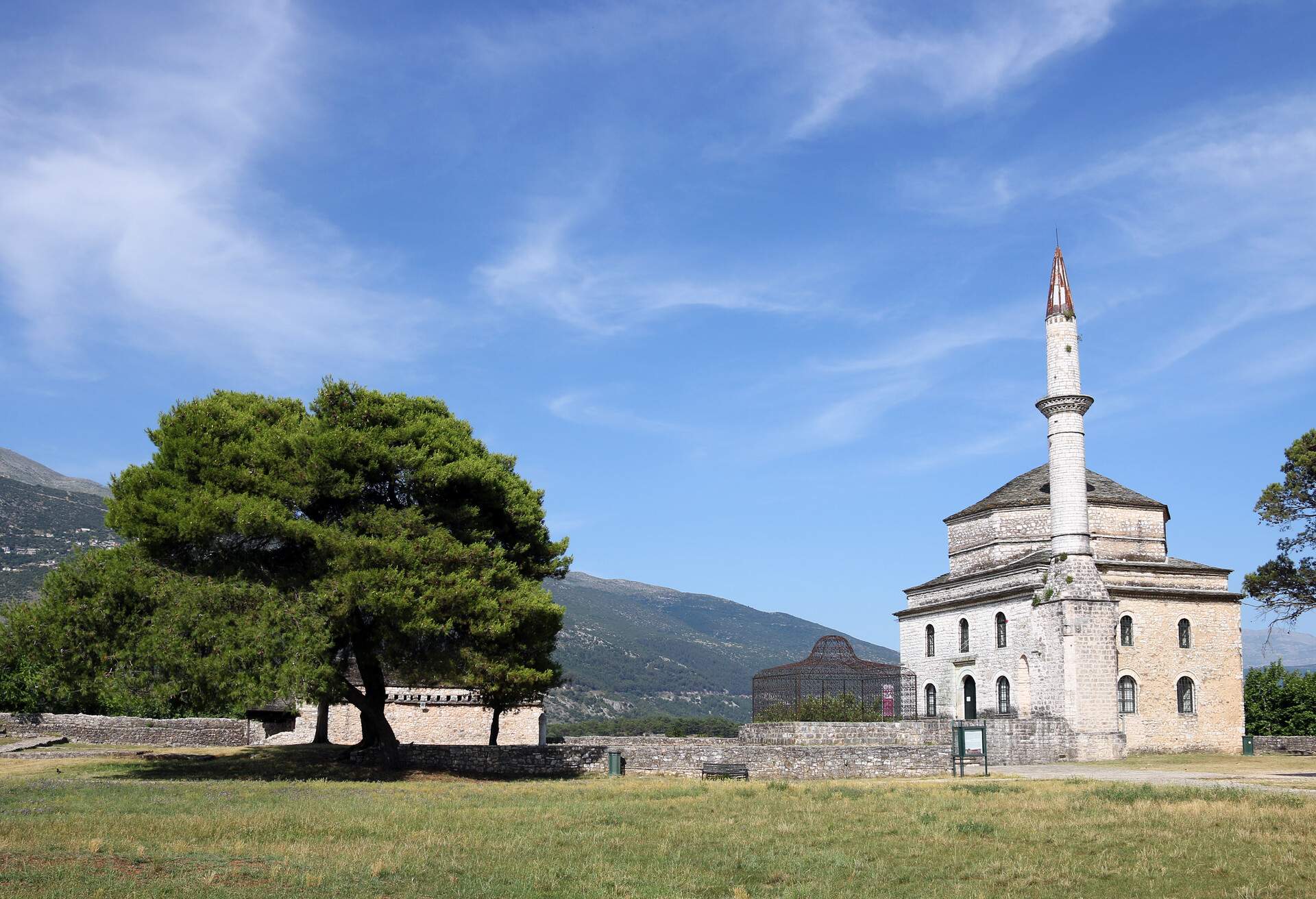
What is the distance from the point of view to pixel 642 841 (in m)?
16.7

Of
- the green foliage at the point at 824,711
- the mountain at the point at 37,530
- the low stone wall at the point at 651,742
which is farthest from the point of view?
the mountain at the point at 37,530

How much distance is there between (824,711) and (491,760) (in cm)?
2030

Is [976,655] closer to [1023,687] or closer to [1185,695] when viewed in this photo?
[1023,687]

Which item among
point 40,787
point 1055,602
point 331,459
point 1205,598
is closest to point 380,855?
point 40,787

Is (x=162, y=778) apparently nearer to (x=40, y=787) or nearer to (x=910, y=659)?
(x=40, y=787)

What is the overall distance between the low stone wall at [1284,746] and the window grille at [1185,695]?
8.22 ft

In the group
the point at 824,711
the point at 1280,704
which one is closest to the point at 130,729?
the point at 824,711

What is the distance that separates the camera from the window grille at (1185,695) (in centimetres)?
4319

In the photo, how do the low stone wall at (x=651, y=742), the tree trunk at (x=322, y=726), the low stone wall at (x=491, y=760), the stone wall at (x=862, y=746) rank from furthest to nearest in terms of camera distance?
the tree trunk at (x=322, y=726) < the low stone wall at (x=651, y=742) < the stone wall at (x=862, y=746) < the low stone wall at (x=491, y=760)

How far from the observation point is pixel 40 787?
21.1m

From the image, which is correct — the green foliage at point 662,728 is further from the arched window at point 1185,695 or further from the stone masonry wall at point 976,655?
the arched window at point 1185,695

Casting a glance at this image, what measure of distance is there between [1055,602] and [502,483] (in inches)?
909

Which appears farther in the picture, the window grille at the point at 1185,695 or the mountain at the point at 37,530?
the mountain at the point at 37,530

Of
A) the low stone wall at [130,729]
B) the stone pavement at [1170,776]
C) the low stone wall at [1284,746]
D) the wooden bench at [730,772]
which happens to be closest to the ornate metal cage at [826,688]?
the stone pavement at [1170,776]
